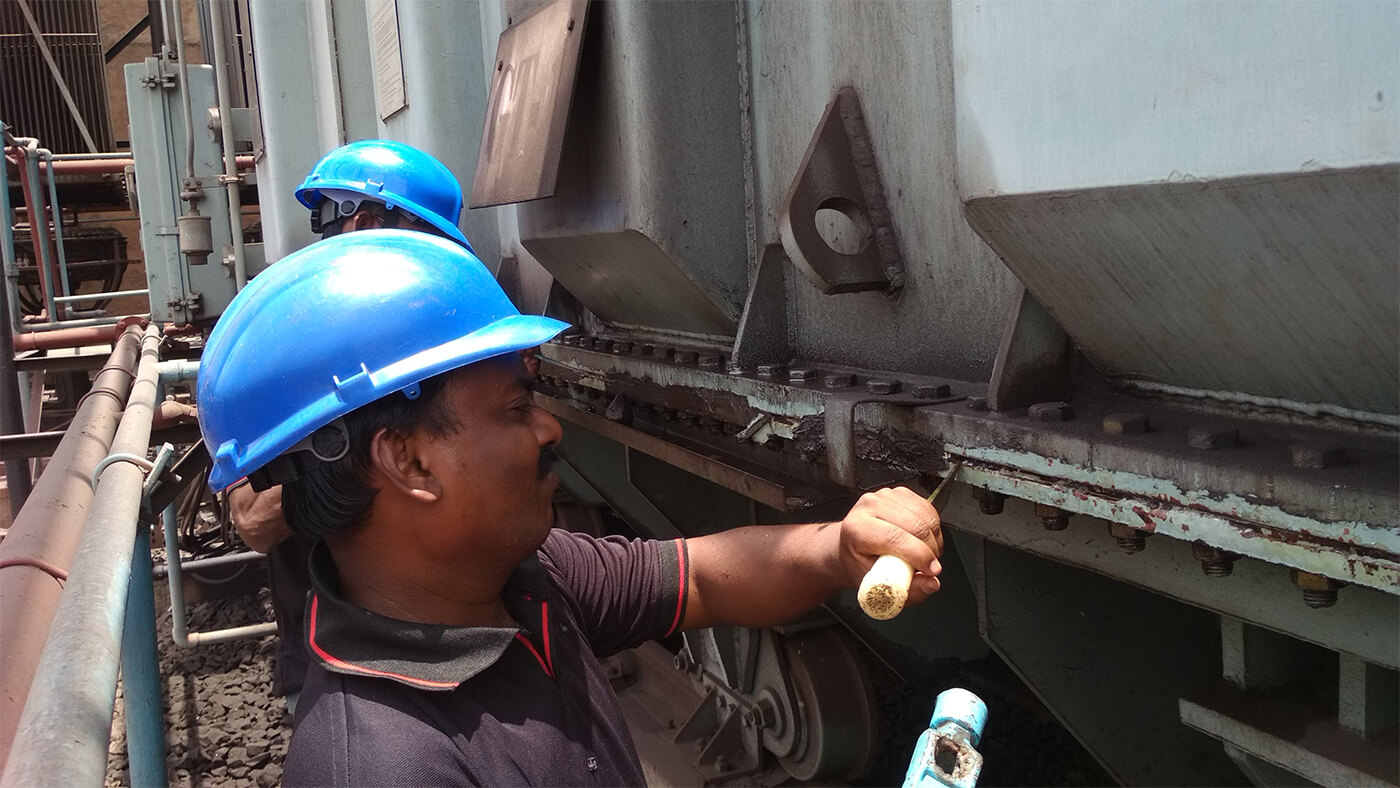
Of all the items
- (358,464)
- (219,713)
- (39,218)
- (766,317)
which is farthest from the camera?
(39,218)

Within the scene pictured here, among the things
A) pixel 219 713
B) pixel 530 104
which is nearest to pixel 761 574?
pixel 530 104

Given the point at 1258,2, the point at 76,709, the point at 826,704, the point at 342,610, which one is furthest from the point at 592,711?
the point at 826,704

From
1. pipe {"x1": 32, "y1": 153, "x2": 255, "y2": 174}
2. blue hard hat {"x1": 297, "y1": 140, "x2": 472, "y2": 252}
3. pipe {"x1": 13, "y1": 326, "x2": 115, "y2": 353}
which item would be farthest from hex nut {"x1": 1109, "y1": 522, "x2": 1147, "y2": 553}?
pipe {"x1": 32, "y1": 153, "x2": 255, "y2": 174}

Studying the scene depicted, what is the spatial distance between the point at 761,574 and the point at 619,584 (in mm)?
231

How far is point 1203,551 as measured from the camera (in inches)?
52.6

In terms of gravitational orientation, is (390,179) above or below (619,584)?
above

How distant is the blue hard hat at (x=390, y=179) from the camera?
3215 mm

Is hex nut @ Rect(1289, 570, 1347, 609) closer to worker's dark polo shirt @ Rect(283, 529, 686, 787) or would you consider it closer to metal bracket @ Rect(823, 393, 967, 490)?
metal bracket @ Rect(823, 393, 967, 490)

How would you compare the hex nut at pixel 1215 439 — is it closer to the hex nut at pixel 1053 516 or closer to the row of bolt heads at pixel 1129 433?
the row of bolt heads at pixel 1129 433

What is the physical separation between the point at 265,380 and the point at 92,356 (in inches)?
213

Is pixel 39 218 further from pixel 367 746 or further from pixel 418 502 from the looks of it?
pixel 367 746

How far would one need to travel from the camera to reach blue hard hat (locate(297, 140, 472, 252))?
321cm

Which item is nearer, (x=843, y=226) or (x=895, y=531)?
(x=895, y=531)

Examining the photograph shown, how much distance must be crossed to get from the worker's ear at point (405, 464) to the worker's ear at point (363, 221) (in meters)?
1.81
